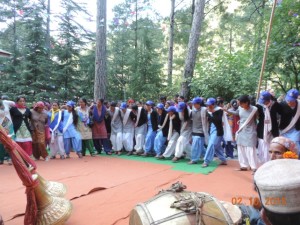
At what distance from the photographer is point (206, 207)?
2178 millimetres

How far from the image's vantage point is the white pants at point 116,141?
9.48 meters

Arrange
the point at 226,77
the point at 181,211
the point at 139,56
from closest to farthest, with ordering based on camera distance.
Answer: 1. the point at 181,211
2. the point at 226,77
3. the point at 139,56

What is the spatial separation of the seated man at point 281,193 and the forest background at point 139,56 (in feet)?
26.7

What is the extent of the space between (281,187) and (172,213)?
1018 mm

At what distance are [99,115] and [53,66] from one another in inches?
322

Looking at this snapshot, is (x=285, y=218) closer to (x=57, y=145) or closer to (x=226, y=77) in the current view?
(x=57, y=145)

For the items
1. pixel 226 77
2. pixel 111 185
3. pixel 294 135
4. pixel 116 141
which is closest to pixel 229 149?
pixel 226 77

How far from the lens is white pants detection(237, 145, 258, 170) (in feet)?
20.7

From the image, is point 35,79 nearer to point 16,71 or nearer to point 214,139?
point 16,71

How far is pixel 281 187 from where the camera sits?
1245mm

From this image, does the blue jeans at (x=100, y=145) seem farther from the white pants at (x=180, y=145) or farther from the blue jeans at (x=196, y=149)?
the blue jeans at (x=196, y=149)

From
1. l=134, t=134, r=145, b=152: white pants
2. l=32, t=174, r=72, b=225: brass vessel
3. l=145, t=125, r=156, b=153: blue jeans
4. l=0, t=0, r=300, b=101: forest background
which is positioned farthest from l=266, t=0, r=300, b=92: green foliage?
l=32, t=174, r=72, b=225: brass vessel

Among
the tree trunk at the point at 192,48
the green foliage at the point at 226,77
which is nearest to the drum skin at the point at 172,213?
the green foliage at the point at 226,77

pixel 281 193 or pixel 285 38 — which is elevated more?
pixel 285 38
